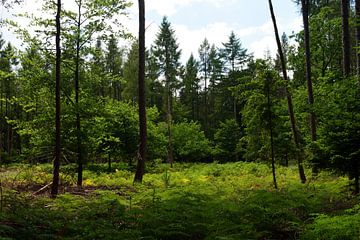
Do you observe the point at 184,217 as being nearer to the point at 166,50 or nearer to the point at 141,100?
the point at 141,100

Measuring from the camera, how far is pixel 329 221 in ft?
21.0

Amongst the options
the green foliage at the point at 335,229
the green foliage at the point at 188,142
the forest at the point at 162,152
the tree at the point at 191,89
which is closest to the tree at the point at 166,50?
the green foliage at the point at 188,142

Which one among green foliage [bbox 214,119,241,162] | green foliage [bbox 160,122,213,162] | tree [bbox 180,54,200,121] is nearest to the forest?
green foliage [bbox 160,122,213,162]

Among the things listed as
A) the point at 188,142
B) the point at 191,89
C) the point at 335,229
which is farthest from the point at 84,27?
the point at 191,89

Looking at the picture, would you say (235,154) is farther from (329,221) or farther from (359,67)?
(329,221)

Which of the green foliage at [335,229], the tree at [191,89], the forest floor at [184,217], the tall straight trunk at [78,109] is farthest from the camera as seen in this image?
the tree at [191,89]

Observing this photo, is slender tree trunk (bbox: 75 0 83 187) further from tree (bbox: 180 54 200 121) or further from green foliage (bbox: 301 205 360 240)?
tree (bbox: 180 54 200 121)

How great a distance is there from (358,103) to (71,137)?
10845mm

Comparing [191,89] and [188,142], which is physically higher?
[191,89]

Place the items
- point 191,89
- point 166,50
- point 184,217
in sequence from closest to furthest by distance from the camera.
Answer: point 184,217 → point 166,50 → point 191,89

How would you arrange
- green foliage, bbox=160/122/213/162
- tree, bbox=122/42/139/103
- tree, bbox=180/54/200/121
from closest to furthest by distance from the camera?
1. green foliage, bbox=160/122/213/162
2. tree, bbox=122/42/139/103
3. tree, bbox=180/54/200/121

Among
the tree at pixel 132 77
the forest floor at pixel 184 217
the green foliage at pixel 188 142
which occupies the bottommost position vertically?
the forest floor at pixel 184 217

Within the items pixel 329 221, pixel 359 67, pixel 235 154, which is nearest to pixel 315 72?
pixel 359 67

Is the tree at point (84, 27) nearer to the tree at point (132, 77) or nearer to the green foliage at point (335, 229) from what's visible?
the green foliage at point (335, 229)
